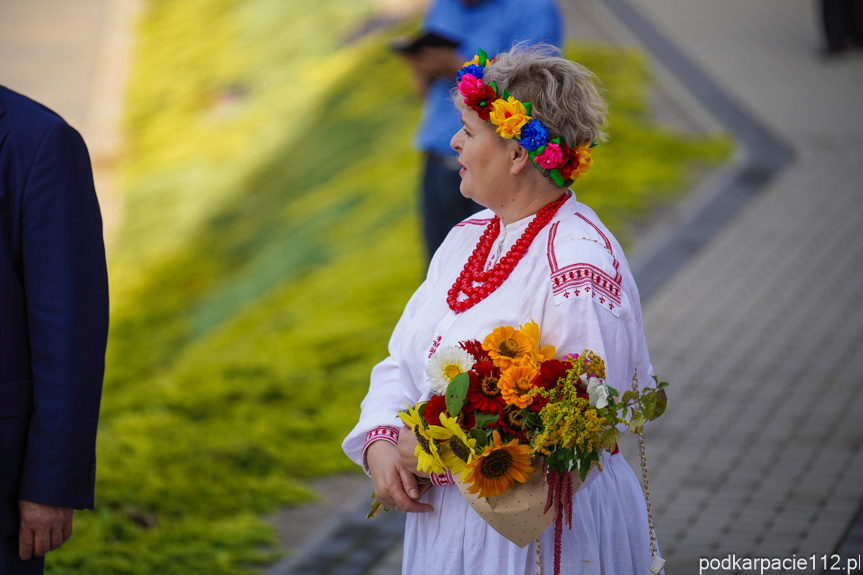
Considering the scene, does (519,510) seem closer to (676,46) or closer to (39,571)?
(39,571)

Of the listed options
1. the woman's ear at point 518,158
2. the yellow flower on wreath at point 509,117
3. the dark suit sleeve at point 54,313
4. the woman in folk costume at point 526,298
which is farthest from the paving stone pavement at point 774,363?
the dark suit sleeve at point 54,313

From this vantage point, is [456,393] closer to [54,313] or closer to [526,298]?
[526,298]

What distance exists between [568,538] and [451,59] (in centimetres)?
283

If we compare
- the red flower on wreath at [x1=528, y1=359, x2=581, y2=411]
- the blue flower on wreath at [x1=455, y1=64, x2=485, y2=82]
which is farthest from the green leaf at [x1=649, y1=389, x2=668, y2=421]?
the blue flower on wreath at [x1=455, y1=64, x2=485, y2=82]

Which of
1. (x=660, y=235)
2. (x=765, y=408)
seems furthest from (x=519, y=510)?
(x=660, y=235)

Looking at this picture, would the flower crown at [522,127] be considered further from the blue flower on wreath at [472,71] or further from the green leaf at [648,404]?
the green leaf at [648,404]

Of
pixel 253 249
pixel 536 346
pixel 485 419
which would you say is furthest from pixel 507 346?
pixel 253 249

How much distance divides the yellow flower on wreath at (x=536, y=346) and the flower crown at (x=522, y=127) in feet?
1.27

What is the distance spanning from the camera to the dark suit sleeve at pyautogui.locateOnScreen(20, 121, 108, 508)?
247 centimetres

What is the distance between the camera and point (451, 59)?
4637 millimetres

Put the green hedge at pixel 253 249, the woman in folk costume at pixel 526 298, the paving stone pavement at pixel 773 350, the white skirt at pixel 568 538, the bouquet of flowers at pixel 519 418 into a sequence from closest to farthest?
the bouquet of flowers at pixel 519 418
the woman in folk costume at pixel 526 298
the white skirt at pixel 568 538
the paving stone pavement at pixel 773 350
the green hedge at pixel 253 249

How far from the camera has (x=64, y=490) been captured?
250cm

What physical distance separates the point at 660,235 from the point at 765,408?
3.03 m

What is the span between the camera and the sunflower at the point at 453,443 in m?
2.18
